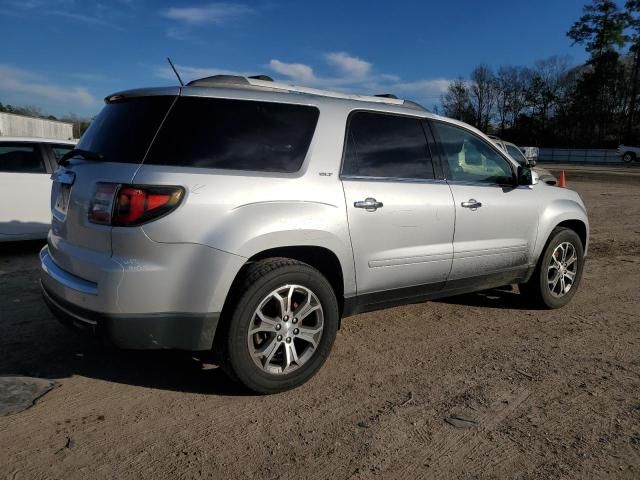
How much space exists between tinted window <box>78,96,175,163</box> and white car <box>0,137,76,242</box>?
420 cm

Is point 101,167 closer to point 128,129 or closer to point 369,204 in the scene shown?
point 128,129

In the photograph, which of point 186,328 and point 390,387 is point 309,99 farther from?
point 390,387

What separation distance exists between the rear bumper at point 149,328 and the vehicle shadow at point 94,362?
30 cm

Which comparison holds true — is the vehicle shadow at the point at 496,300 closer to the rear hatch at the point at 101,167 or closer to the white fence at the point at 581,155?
the rear hatch at the point at 101,167

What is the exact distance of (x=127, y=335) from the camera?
292 cm

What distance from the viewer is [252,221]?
3.07m

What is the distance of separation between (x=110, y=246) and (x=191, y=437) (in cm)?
112

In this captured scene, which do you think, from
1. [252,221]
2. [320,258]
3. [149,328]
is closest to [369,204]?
[320,258]

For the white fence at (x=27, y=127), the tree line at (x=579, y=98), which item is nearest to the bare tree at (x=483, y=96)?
the tree line at (x=579, y=98)

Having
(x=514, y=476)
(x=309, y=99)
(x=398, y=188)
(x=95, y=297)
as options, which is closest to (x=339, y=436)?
(x=514, y=476)

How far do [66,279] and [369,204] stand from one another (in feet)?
6.45

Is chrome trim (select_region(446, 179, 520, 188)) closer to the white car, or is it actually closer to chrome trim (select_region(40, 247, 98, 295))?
chrome trim (select_region(40, 247, 98, 295))

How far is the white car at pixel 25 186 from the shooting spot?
6.86 metres

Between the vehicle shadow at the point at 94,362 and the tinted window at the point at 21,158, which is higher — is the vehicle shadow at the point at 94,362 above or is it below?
below
